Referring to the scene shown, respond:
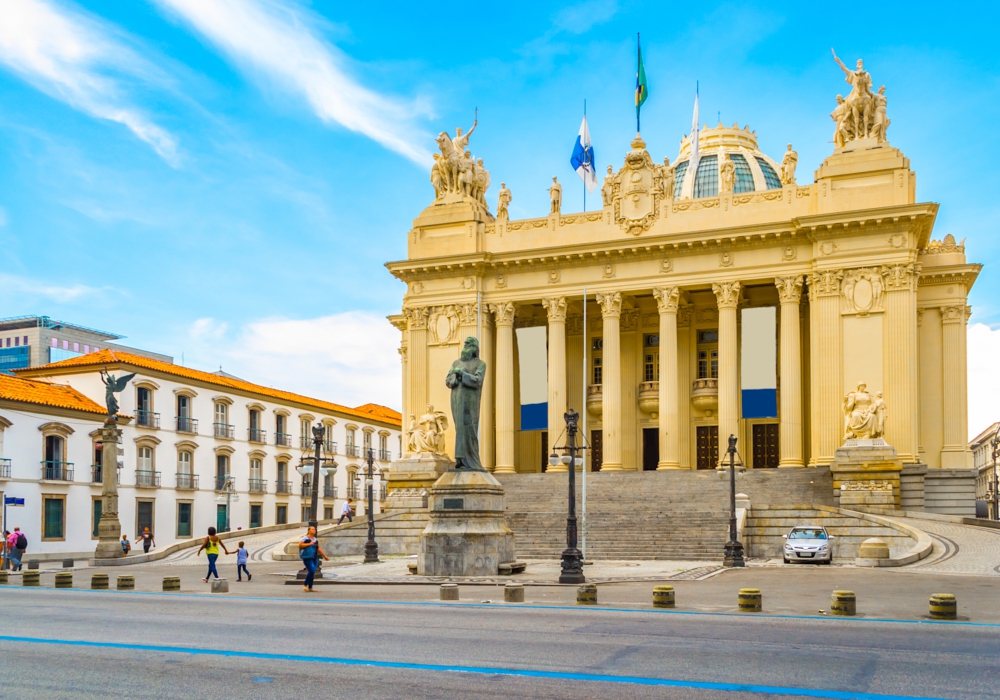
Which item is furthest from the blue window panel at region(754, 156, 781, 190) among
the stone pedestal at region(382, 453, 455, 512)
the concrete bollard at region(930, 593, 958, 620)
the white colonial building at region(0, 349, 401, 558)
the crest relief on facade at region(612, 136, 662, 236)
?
the concrete bollard at region(930, 593, 958, 620)

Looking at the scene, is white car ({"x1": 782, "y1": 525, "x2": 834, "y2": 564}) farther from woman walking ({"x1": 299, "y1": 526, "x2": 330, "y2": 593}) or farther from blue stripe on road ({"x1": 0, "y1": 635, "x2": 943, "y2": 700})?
blue stripe on road ({"x1": 0, "y1": 635, "x2": 943, "y2": 700})

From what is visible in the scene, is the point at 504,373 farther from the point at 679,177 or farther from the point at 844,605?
the point at 844,605

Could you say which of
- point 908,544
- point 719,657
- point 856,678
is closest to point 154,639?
point 719,657

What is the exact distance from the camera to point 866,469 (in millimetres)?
41875

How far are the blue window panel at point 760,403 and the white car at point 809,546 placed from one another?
14703 mm

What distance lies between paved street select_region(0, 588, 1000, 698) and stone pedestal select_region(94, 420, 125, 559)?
872 inches

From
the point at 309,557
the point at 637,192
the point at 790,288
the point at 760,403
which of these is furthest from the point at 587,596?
the point at 637,192

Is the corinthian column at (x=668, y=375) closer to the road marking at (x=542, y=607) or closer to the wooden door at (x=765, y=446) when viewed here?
the wooden door at (x=765, y=446)

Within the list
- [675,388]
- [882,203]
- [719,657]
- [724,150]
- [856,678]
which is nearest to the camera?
[856,678]

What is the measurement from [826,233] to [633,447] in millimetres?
14415

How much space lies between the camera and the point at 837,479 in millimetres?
42531

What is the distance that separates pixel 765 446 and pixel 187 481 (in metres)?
33.0

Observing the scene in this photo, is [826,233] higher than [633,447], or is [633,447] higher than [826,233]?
[826,233]

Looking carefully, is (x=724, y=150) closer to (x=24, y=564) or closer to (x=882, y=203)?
(x=882, y=203)
